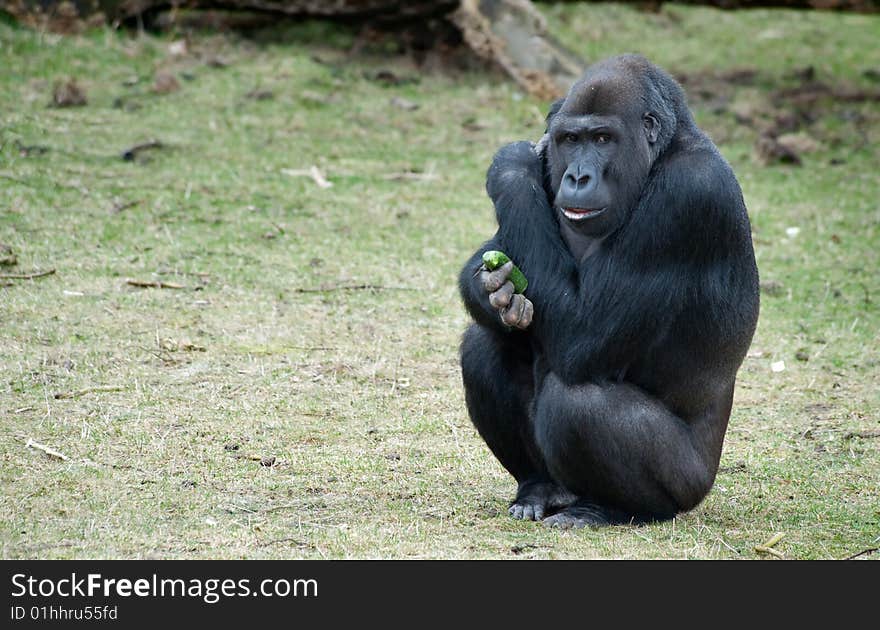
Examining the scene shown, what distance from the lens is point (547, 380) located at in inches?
200

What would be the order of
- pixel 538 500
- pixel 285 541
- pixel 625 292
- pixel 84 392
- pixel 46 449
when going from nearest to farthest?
pixel 285 541
pixel 625 292
pixel 538 500
pixel 46 449
pixel 84 392

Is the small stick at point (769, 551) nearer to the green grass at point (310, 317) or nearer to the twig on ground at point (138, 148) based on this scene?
the green grass at point (310, 317)

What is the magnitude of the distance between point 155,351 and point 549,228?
277cm

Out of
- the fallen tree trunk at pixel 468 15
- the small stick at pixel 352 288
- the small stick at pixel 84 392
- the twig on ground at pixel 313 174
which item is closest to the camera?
the small stick at pixel 84 392

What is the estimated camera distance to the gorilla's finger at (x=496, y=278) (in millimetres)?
4992

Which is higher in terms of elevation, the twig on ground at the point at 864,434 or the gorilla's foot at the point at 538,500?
the gorilla's foot at the point at 538,500

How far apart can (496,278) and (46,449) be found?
2124 mm

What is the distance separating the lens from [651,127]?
16.7 feet

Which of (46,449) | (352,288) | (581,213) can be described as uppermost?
(581,213)

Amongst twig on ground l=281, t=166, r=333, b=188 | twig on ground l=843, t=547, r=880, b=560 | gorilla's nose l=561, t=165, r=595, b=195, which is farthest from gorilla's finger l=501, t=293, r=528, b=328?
twig on ground l=281, t=166, r=333, b=188

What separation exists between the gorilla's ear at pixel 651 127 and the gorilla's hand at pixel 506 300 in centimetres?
73

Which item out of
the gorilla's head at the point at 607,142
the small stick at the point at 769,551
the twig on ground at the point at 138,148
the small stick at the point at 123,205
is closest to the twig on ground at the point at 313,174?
the twig on ground at the point at 138,148

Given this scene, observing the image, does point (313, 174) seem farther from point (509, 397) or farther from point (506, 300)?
point (506, 300)

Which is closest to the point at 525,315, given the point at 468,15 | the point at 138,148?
the point at 138,148
